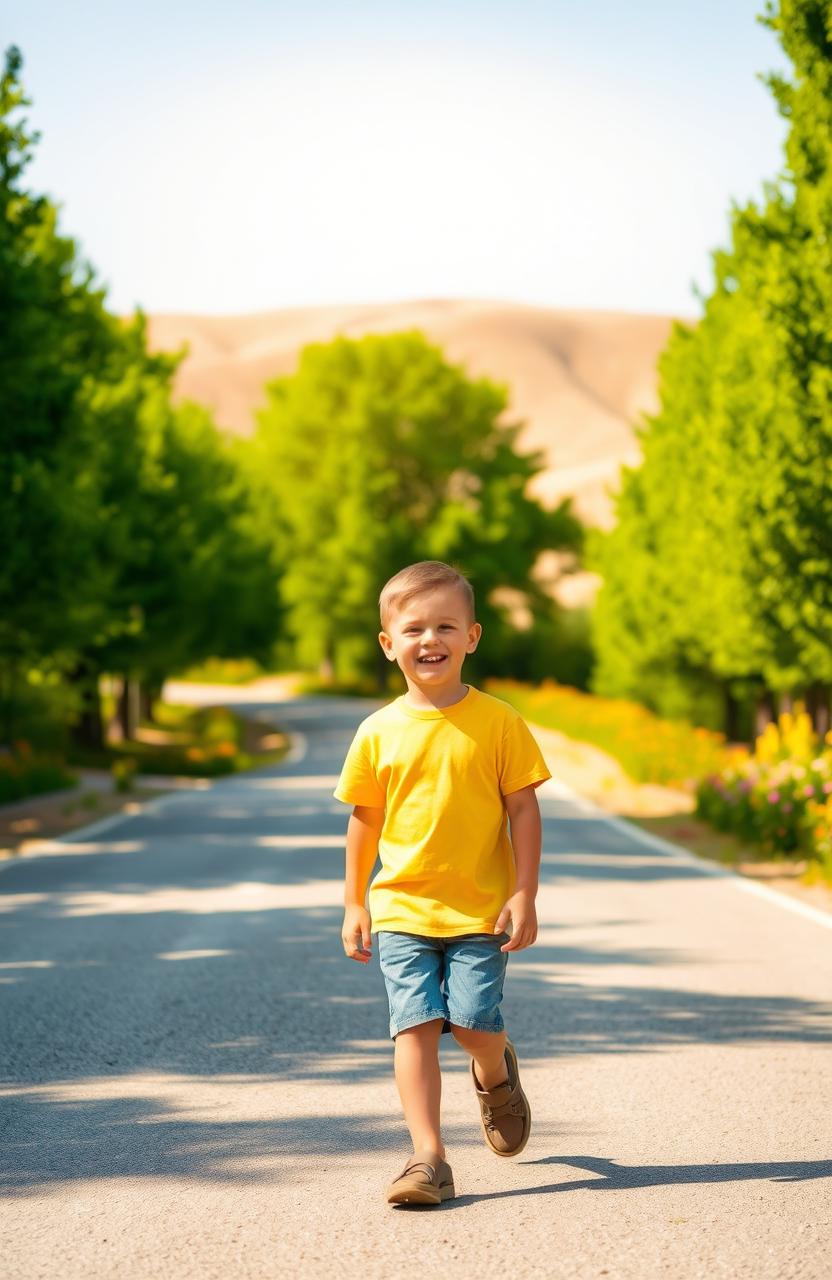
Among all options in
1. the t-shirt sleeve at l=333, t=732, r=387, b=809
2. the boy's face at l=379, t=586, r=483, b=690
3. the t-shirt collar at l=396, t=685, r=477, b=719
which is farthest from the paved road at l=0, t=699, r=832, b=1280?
the boy's face at l=379, t=586, r=483, b=690

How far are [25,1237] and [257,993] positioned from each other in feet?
12.4

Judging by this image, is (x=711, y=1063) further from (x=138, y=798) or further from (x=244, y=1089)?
(x=138, y=798)

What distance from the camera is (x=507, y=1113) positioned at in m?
4.82

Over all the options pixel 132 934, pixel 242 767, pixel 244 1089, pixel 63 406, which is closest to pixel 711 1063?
pixel 244 1089

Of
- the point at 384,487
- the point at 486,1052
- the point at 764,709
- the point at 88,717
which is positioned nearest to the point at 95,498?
the point at 88,717

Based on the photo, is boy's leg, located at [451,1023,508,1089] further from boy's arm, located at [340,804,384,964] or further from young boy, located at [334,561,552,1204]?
boy's arm, located at [340,804,384,964]

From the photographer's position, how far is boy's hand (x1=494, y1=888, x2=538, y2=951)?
14.8ft

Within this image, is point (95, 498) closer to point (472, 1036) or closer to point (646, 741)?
point (646, 741)

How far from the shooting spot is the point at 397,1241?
4180mm

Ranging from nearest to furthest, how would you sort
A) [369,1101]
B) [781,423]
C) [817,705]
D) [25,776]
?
[369,1101] → [781,423] → [25,776] → [817,705]

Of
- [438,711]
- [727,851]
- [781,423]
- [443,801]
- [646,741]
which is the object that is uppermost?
[781,423]

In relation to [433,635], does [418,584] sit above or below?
above

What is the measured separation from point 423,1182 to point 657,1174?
81cm

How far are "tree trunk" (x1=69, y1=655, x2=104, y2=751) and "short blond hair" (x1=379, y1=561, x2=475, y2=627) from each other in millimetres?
31314
